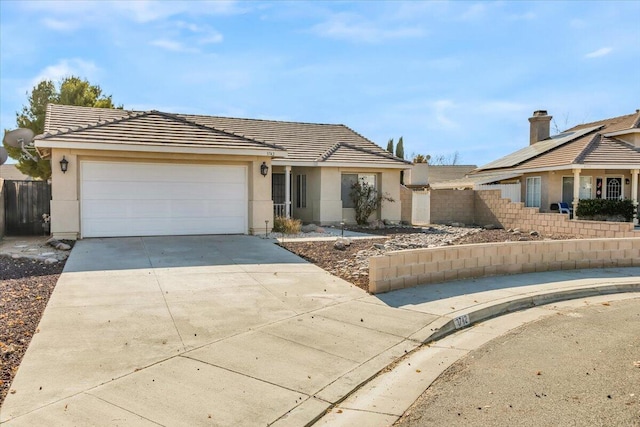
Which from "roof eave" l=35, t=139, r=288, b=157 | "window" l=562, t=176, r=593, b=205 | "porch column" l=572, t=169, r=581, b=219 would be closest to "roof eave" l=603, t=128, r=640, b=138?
"window" l=562, t=176, r=593, b=205

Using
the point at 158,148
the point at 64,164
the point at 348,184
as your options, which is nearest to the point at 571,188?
the point at 348,184

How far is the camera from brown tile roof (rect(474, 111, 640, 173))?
71.7ft

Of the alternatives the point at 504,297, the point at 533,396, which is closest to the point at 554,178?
the point at 504,297

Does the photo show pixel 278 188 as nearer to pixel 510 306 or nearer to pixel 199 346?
pixel 510 306

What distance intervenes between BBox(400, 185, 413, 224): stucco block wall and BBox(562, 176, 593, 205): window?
765 cm

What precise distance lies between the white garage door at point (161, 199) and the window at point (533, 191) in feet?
53.0

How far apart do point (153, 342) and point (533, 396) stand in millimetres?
4197

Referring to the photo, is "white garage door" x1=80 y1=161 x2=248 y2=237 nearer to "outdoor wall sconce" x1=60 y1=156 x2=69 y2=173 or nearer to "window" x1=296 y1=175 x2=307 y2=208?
"outdoor wall sconce" x1=60 y1=156 x2=69 y2=173

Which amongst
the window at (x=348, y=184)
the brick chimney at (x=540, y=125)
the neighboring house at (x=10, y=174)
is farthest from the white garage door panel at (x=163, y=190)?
the neighboring house at (x=10, y=174)

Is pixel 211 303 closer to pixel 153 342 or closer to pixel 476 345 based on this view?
pixel 153 342

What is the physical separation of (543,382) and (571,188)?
21.1m

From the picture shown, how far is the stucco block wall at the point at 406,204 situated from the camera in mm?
22609

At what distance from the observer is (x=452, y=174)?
43281 millimetres

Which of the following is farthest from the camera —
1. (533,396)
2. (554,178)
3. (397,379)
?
(554,178)
